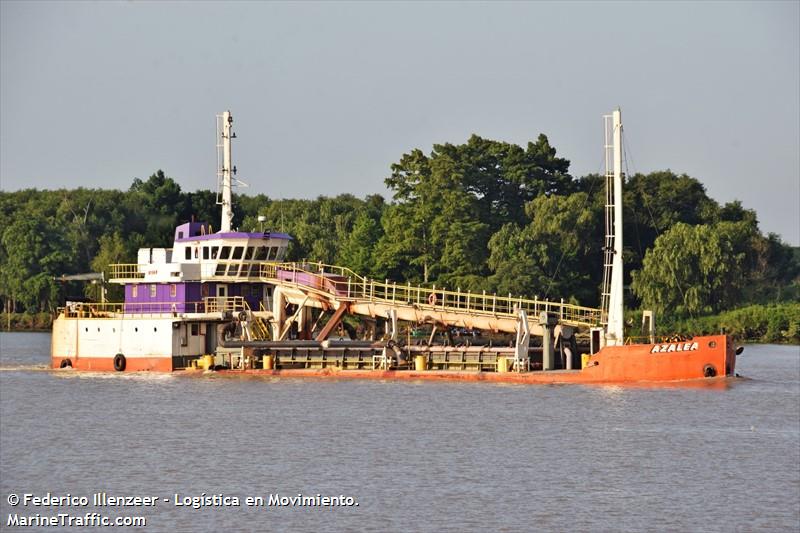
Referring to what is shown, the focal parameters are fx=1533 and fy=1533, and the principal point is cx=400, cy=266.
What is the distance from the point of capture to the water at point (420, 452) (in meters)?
45.5

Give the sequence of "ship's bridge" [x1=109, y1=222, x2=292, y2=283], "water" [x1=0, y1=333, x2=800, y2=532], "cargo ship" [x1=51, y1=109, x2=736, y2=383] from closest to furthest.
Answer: "water" [x1=0, y1=333, x2=800, y2=532]
"cargo ship" [x1=51, y1=109, x2=736, y2=383]
"ship's bridge" [x1=109, y1=222, x2=292, y2=283]

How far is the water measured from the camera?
4553 cm

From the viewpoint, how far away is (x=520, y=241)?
123750 millimetres

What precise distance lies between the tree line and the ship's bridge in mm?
34374

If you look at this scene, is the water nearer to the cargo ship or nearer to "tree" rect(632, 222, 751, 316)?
the cargo ship

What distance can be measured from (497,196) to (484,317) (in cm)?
6239

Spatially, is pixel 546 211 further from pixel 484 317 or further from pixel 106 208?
pixel 106 208

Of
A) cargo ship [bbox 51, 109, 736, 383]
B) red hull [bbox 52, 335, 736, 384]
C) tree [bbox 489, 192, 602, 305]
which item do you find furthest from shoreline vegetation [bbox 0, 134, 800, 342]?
red hull [bbox 52, 335, 736, 384]

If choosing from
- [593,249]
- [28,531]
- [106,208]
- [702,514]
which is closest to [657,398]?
[702,514]

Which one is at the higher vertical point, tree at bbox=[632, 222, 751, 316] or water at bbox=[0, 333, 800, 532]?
tree at bbox=[632, 222, 751, 316]

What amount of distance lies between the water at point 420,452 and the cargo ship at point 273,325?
2.13 meters

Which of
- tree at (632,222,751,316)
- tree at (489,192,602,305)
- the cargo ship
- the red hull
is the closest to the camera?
the red hull

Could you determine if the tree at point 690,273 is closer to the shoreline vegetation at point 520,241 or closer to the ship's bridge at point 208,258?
the shoreline vegetation at point 520,241

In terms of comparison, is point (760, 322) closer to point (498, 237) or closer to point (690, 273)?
point (690, 273)
